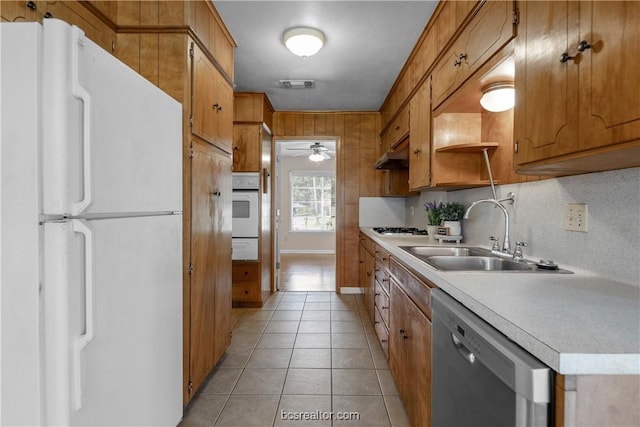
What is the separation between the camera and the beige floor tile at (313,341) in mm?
2764

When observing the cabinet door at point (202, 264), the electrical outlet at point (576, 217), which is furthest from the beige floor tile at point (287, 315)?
the electrical outlet at point (576, 217)

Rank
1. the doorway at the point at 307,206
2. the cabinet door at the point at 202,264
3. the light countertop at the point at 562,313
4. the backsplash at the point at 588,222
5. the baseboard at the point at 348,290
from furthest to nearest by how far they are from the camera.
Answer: the doorway at the point at 307,206 → the baseboard at the point at 348,290 → the cabinet door at the point at 202,264 → the backsplash at the point at 588,222 → the light countertop at the point at 562,313

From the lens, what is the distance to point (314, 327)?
319 centimetres

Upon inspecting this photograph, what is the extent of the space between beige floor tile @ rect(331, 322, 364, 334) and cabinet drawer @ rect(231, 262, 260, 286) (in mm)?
1095

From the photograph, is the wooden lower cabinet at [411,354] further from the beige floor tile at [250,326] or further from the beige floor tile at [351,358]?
the beige floor tile at [250,326]

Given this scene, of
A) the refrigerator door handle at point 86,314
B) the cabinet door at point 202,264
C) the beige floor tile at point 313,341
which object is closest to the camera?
the refrigerator door handle at point 86,314

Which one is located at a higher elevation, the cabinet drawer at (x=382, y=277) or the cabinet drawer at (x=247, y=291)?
the cabinet drawer at (x=382, y=277)

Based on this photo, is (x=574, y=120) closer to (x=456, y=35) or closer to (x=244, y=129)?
(x=456, y=35)

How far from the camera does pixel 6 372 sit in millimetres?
863

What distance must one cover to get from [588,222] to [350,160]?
3376 mm

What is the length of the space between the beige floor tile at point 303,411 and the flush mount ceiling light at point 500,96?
6.50 ft

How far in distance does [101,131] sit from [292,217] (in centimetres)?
761

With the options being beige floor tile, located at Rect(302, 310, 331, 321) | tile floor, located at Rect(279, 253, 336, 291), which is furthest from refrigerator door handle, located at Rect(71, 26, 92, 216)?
tile floor, located at Rect(279, 253, 336, 291)

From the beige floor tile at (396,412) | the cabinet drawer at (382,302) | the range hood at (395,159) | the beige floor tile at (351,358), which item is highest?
the range hood at (395,159)
